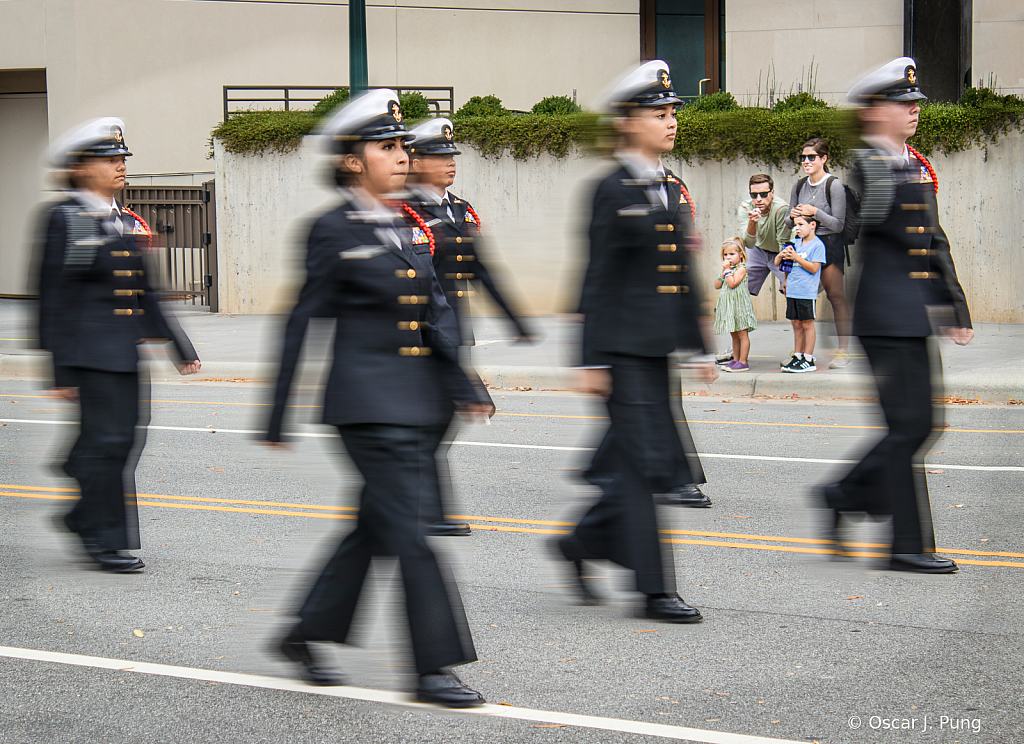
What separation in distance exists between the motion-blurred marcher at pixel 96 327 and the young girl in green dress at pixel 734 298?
7.08 meters

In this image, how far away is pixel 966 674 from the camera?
423 cm

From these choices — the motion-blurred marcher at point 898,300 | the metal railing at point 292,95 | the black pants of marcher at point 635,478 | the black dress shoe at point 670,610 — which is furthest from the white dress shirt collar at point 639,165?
the metal railing at point 292,95

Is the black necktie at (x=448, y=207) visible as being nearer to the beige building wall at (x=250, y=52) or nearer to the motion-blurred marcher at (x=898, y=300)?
the motion-blurred marcher at (x=898, y=300)

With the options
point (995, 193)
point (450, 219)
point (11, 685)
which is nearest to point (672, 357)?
point (450, 219)

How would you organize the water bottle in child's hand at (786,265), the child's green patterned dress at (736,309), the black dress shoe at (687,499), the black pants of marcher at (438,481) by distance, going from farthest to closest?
the child's green patterned dress at (736,309) < the water bottle in child's hand at (786,265) < the black dress shoe at (687,499) < the black pants of marcher at (438,481)

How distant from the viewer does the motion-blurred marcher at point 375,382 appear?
392 centimetres

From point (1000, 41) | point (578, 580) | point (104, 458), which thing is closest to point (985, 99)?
point (1000, 41)

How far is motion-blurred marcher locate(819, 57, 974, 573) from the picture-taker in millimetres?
5410

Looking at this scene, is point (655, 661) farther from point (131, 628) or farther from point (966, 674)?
point (131, 628)

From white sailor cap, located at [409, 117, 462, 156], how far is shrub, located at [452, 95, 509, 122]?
38.8 ft

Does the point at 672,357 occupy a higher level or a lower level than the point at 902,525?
higher

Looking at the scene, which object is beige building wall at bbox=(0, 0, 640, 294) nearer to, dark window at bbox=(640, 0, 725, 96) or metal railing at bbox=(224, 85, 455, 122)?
metal railing at bbox=(224, 85, 455, 122)

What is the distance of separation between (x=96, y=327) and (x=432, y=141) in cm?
201

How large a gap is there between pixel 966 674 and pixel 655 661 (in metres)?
1.06
